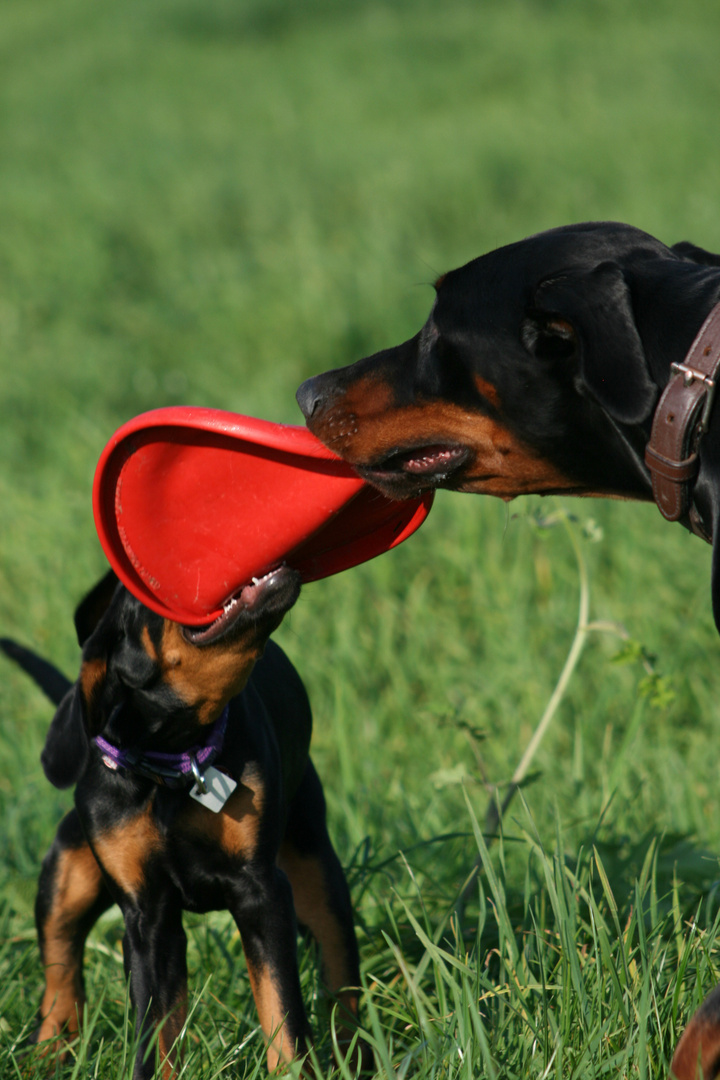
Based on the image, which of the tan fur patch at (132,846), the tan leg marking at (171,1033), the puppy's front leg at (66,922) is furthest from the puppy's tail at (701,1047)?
the puppy's front leg at (66,922)

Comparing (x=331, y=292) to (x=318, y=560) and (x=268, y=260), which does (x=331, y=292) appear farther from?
(x=318, y=560)

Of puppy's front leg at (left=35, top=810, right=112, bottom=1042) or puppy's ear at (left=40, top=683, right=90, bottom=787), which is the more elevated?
puppy's ear at (left=40, top=683, right=90, bottom=787)

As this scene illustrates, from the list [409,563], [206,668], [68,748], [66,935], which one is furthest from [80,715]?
[409,563]

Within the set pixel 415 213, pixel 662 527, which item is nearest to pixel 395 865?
pixel 662 527

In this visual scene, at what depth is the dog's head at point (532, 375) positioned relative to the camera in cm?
196

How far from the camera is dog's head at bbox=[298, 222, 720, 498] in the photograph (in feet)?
6.42

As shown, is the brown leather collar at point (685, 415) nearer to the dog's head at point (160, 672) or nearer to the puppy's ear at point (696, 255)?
the puppy's ear at point (696, 255)

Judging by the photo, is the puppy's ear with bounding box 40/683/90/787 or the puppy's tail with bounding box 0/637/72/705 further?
the puppy's tail with bounding box 0/637/72/705

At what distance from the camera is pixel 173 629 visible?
2.26 metres

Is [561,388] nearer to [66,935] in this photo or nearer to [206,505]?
[206,505]

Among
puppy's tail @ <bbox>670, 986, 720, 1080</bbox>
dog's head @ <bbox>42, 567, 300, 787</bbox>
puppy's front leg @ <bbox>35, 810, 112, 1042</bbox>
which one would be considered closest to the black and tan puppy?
dog's head @ <bbox>42, 567, 300, 787</bbox>

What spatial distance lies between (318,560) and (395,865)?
1.11 metres

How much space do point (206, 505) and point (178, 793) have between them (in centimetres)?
62

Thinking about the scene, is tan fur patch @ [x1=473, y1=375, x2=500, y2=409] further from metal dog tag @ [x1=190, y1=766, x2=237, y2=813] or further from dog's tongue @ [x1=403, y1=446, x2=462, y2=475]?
metal dog tag @ [x1=190, y1=766, x2=237, y2=813]
